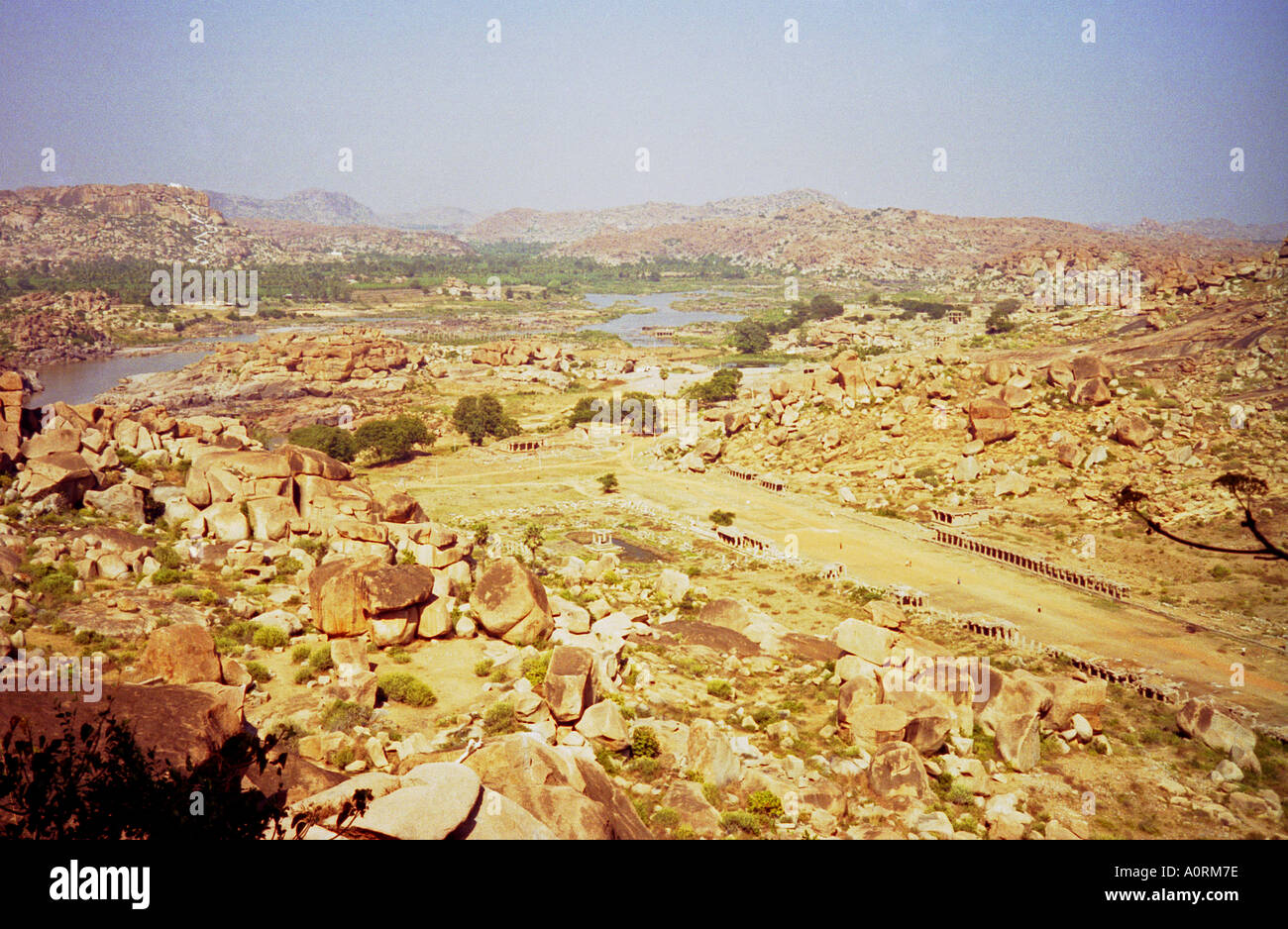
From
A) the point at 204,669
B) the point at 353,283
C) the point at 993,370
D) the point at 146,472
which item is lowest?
the point at 204,669

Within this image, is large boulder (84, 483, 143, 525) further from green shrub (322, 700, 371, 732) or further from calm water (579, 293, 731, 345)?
calm water (579, 293, 731, 345)

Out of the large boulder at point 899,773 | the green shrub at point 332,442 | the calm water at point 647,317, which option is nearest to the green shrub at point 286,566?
the large boulder at point 899,773

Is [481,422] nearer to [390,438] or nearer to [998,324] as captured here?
[390,438]

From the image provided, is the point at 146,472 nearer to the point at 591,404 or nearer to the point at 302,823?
the point at 302,823

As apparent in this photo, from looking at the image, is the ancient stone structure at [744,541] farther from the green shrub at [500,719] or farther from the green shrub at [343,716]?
the green shrub at [343,716]

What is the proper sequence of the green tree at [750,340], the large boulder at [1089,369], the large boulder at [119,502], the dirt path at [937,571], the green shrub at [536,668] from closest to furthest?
1. the green shrub at [536,668]
2. the dirt path at [937,571]
3. the large boulder at [119,502]
4. the large boulder at [1089,369]
5. the green tree at [750,340]

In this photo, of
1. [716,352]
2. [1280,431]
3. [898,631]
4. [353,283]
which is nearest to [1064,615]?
[898,631]

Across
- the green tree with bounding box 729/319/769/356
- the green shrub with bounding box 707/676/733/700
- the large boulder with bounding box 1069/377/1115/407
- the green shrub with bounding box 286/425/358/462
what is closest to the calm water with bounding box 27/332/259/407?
the green shrub with bounding box 286/425/358/462
